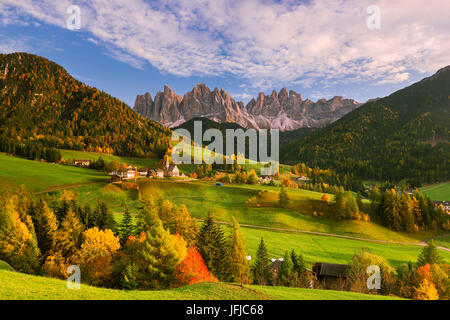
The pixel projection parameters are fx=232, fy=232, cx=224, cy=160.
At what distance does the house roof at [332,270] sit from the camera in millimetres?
43062

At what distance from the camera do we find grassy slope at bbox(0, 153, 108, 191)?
89600mm

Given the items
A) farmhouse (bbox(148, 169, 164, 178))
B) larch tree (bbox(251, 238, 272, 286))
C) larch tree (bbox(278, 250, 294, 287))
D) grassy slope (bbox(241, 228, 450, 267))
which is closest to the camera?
larch tree (bbox(278, 250, 294, 287))

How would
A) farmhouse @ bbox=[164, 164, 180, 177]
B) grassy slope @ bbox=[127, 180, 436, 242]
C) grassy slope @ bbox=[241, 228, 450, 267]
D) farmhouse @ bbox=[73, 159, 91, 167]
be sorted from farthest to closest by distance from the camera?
farmhouse @ bbox=[73, 159, 91, 167] → farmhouse @ bbox=[164, 164, 180, 177] → grassy slope @ bbox=[127, 180, 436, 242] → grassy slope @ bbox=[241, 228, 450, 267]

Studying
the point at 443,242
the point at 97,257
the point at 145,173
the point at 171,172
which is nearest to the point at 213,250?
the point at 97,257

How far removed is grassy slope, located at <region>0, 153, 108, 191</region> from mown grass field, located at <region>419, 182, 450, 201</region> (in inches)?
7292

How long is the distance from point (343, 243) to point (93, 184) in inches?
3702

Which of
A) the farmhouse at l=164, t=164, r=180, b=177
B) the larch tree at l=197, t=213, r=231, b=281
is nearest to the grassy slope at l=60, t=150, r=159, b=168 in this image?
the farmhouse at l=164, t=164, r=180, b=177

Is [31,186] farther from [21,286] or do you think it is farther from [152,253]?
[21,286]

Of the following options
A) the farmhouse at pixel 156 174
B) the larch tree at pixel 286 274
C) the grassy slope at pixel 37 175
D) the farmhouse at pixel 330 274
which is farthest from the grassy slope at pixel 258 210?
the larch tree at pixel 286 274

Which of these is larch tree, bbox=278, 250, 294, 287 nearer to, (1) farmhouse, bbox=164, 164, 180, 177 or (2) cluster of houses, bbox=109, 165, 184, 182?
(2) cluster of houses, bbox=109, 165, 184, 182

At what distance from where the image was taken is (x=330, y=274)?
4319 centimetres

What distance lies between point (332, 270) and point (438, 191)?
159 m
